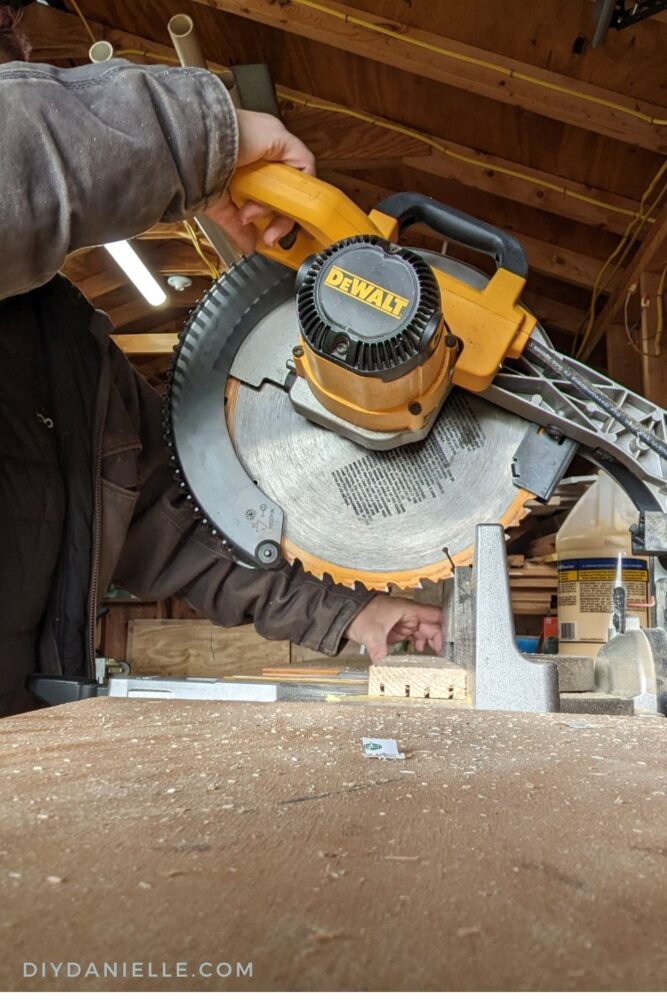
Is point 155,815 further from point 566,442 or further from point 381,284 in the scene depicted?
point 566,442

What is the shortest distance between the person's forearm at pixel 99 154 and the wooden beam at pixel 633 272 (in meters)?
2.02

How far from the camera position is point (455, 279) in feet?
4.07

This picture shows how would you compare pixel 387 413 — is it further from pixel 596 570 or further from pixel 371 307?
pixel 596 570

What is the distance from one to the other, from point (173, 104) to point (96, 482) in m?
0.77

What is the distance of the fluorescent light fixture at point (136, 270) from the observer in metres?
3.64

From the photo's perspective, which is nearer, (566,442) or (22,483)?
(566,442)

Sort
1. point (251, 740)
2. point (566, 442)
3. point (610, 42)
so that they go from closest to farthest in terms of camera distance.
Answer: point (251, 740), point (566, 442), point (610, 42)

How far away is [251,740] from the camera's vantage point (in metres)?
0.71

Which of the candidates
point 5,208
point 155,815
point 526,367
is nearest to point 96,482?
point 5,208

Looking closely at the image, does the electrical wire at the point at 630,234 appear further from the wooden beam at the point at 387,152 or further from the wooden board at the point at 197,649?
the wooden board at the point at 197,649

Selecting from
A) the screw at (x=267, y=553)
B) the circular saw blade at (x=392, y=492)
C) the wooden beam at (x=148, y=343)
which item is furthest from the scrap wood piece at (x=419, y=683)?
the wooden beam at (x=148, y=343)

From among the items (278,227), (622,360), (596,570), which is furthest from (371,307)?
(622,360)

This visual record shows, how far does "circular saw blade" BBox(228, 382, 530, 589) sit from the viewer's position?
1222 millimetres

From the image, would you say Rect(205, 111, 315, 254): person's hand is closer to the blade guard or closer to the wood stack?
the blade guard
